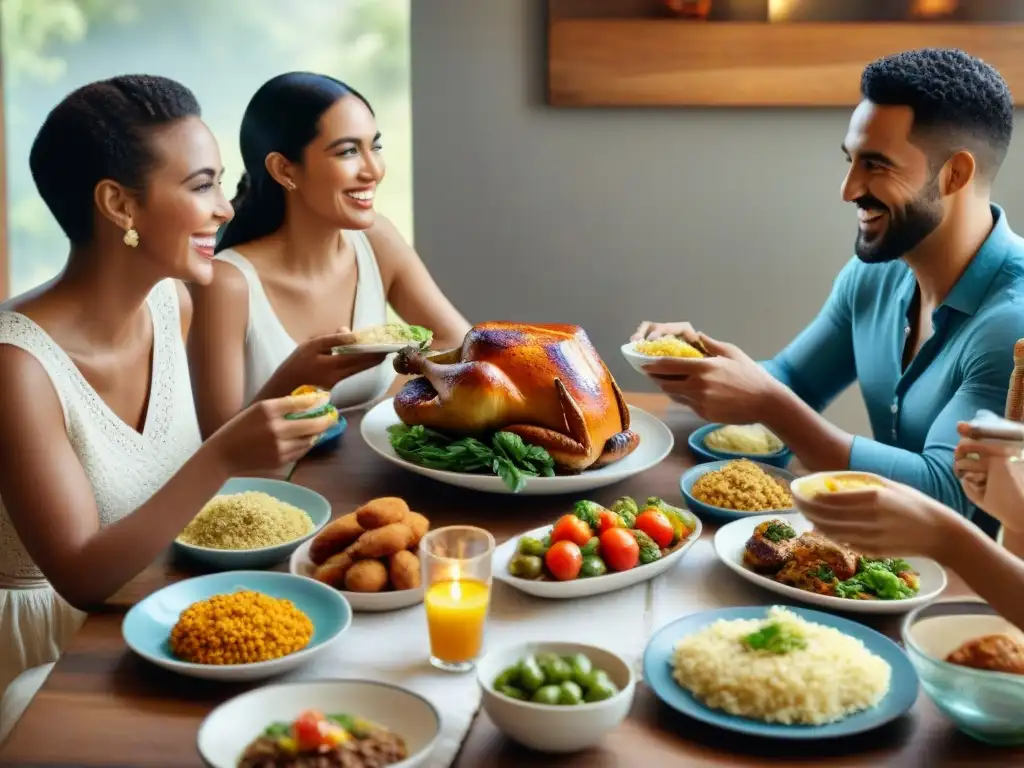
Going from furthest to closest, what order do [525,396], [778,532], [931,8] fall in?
[931,8], [525,396], [778,532]

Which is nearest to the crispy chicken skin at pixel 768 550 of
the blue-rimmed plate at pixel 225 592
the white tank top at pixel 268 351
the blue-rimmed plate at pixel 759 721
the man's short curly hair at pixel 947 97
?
the blue-rimmed plate at pixel 759 721

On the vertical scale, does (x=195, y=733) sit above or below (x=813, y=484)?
below

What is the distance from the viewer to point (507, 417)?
1962mm

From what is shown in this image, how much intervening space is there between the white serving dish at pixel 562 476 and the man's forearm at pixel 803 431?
0.65ft

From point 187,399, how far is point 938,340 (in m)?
1.43

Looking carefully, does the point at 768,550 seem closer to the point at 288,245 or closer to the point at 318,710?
the point at 318,710

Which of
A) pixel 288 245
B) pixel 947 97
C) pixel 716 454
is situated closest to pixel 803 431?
pixel 716 454

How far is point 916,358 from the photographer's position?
2.21m

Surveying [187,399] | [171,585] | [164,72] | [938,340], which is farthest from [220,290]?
[164,72]

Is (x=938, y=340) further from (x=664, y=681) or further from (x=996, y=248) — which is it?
(x=664, y=681)

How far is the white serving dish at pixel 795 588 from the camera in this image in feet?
4.86

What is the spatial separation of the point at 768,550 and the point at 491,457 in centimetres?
51

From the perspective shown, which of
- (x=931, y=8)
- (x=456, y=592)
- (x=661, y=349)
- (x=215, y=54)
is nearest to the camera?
(x=456, y=592)

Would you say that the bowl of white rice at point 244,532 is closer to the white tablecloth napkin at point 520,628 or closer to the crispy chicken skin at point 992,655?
the white tablecloth napkin at point 520,628
